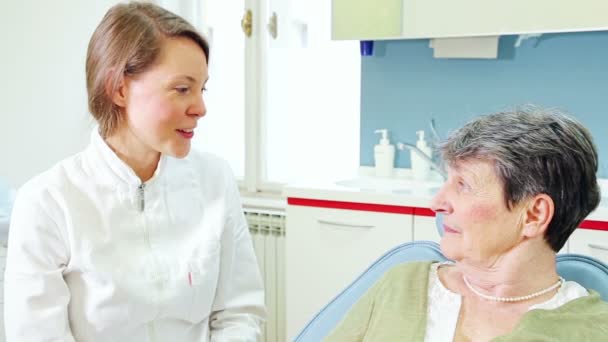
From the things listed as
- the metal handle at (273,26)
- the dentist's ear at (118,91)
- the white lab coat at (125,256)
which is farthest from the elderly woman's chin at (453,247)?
the metal handle at (273,26)

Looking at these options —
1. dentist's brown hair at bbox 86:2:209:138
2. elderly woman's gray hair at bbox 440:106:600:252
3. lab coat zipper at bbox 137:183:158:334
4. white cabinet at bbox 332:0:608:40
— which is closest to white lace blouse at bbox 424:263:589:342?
elderly woman's gray hair at bbox 440:106:600:252

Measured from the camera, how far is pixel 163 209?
1623 millimetres

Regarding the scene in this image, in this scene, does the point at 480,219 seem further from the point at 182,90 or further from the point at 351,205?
the point at 351,205

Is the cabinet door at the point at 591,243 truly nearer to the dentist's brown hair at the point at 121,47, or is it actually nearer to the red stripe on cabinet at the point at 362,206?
the red stripe on cabinet at the point at 362,206

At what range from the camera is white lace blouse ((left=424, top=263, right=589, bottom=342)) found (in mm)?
1441

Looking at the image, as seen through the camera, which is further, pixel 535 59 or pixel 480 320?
pixel 535 59

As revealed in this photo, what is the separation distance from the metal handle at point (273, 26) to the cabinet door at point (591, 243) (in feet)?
5.18

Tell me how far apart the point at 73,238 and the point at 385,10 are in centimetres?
162

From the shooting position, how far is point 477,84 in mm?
2865

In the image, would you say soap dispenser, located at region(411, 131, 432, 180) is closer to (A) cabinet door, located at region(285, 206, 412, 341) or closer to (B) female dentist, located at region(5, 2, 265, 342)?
(A) cabinet door, located at region(285, 206, 412, 341)

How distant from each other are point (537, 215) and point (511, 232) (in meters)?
0.06

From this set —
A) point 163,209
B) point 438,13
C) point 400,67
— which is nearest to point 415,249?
point 163,209

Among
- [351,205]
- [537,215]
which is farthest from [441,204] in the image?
[351,205]

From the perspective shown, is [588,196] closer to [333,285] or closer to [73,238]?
[73,238]
